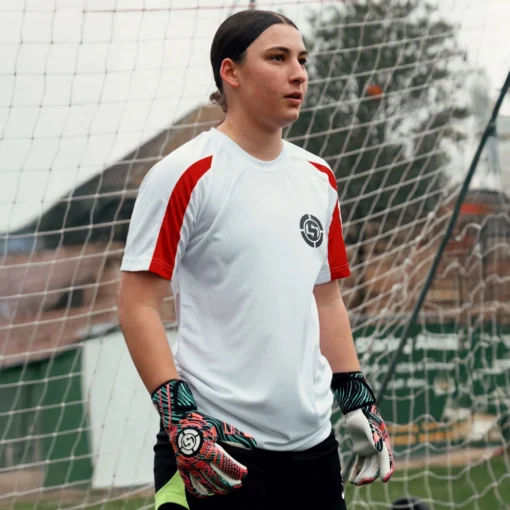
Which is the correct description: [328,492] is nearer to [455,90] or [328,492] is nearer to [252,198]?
[252,198]

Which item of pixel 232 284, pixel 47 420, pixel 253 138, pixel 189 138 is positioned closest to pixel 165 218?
pixel 232 284

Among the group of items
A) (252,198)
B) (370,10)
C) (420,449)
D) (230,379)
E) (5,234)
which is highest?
(370,10)

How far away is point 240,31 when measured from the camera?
2.24m

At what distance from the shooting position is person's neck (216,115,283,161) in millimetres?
2242

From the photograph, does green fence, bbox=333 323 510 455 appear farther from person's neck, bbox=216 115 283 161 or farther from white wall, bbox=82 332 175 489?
person's neck, bbox=216 115 283 161

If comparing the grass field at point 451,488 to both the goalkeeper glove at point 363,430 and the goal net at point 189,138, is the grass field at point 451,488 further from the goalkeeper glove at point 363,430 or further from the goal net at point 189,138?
the goalkeeper glove at point 363,430

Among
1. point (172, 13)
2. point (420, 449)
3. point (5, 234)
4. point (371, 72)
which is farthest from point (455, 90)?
point (5, 234)

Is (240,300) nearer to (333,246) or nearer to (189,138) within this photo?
(333,246)

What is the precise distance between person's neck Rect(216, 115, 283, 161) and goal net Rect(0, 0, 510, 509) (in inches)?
81.9

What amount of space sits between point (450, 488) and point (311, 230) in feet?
13.0

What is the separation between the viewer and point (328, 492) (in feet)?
7.23

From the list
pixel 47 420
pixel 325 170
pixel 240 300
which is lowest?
pixel 47 420

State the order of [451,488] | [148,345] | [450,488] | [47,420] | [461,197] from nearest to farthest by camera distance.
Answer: [148,345] < [461,197] < [47,420] < [450,488] < [451,488]

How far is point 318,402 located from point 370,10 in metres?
4.05
